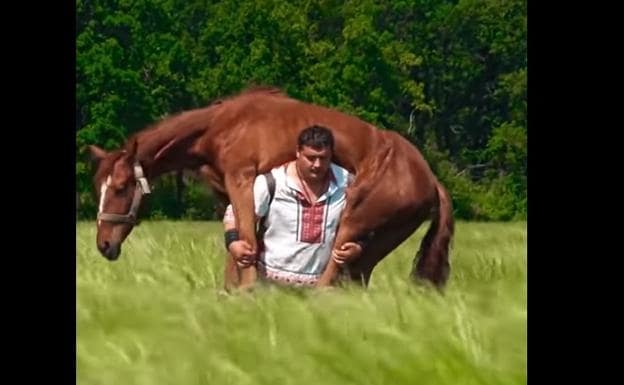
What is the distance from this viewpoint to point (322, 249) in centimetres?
740

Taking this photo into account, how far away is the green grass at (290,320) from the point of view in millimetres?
6797

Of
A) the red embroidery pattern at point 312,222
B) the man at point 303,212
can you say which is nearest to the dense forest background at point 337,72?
the man at point 303,212

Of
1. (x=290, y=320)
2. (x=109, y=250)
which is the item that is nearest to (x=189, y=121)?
(x=109, y=250)

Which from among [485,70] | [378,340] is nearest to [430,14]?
[485,70]

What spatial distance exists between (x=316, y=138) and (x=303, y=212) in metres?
0.31

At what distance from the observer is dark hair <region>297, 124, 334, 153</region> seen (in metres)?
7.39

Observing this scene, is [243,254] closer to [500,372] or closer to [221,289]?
[221,289]

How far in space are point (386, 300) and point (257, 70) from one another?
1196mm

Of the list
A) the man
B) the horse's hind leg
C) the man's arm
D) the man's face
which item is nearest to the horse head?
the man's arm

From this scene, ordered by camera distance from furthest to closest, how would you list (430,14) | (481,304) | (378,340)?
(430,14) → (481,304) → (378,340)

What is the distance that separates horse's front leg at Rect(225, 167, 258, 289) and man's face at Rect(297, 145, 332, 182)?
209mm

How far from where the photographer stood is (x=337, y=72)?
302 inches

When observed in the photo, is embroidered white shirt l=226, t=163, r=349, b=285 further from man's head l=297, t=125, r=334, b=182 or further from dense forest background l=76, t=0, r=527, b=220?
dense forest background l=76, t=0, r=527, b=220

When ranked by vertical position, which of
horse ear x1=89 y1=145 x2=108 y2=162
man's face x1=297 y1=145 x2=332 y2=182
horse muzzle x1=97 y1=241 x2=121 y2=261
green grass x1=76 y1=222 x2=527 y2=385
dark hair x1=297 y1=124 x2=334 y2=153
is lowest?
green grass x1=76 y1=222 x2=527 y2=385
